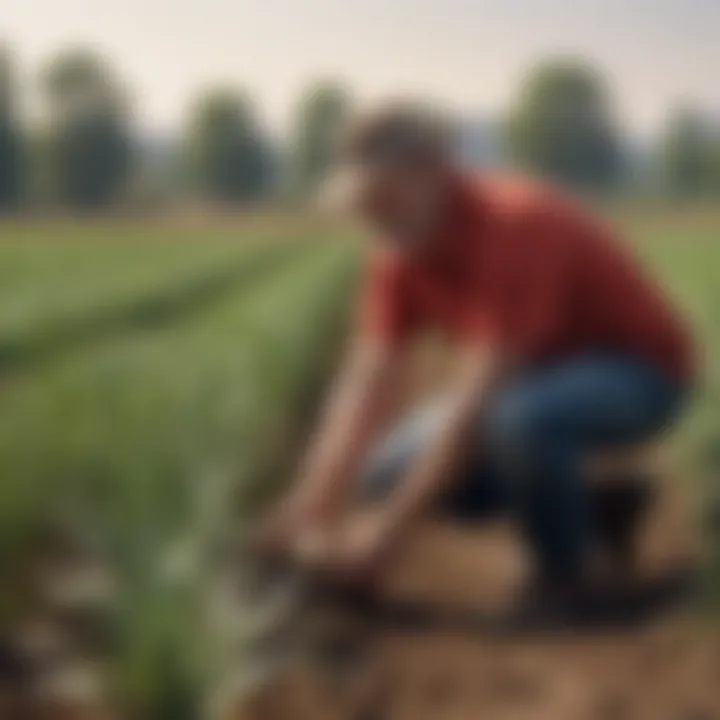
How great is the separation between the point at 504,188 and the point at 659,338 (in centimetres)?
17

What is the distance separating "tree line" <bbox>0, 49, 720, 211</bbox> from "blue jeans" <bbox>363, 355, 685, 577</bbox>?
16 cm

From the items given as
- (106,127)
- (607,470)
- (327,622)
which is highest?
→ (106,127)

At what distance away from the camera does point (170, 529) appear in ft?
3.28

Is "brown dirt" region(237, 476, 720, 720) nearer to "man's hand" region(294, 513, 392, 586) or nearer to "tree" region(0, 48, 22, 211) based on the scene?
"man's hand" region(294, 513, 392, 586)

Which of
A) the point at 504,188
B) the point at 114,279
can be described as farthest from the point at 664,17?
the point at 114,279

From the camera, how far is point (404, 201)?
1.02 m

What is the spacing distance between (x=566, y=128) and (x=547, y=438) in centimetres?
25

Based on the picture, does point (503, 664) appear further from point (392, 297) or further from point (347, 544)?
point (392, 297)

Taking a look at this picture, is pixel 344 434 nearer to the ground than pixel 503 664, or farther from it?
farther from it

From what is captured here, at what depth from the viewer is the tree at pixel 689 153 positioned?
1065 millimetres

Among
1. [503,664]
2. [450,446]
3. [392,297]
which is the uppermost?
[392,297]

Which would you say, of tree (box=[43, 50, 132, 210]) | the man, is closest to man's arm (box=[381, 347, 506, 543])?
the man

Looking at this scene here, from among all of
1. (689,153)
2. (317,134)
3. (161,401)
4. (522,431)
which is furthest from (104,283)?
(689,153)

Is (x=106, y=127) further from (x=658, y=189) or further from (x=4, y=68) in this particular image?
(x=658, y=189)
